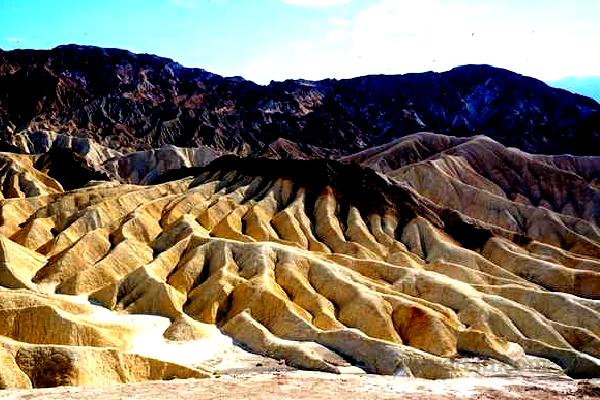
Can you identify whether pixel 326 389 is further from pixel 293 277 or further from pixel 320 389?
pixel 293 277

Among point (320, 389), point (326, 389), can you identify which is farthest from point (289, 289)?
point (320, 389)

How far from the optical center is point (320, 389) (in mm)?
37844

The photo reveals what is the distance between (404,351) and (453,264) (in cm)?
3339

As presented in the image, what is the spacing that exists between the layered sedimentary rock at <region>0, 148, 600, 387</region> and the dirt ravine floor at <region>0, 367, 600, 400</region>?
18.2 feet

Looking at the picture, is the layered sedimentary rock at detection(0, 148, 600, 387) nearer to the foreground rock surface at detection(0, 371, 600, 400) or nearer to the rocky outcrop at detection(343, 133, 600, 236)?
the rocky outcrop at detection(343, 133, 600, 236)

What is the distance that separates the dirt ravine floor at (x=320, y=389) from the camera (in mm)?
34656

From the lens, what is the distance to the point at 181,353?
5553 cm

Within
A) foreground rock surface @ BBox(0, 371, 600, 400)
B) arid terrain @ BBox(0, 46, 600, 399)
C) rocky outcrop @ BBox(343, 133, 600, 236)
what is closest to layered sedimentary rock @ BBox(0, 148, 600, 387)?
arid terrain @ BBox(0, 46, 600, 399)

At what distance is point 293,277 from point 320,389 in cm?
3343

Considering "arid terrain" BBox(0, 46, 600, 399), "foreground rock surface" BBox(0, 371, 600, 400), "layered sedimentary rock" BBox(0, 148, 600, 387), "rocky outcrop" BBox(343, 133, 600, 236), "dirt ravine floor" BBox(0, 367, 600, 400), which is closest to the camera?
"dirt ravine floor" BBox(0, 367, 600, 400)

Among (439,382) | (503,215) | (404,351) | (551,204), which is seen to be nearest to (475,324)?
(404,351)

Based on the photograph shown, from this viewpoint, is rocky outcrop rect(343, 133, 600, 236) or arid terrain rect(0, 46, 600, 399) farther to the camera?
rocky outcrop rect(343, 133, 600, 236)

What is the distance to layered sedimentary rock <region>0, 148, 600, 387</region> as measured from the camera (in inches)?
2094

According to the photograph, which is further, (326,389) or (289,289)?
(289,289)
